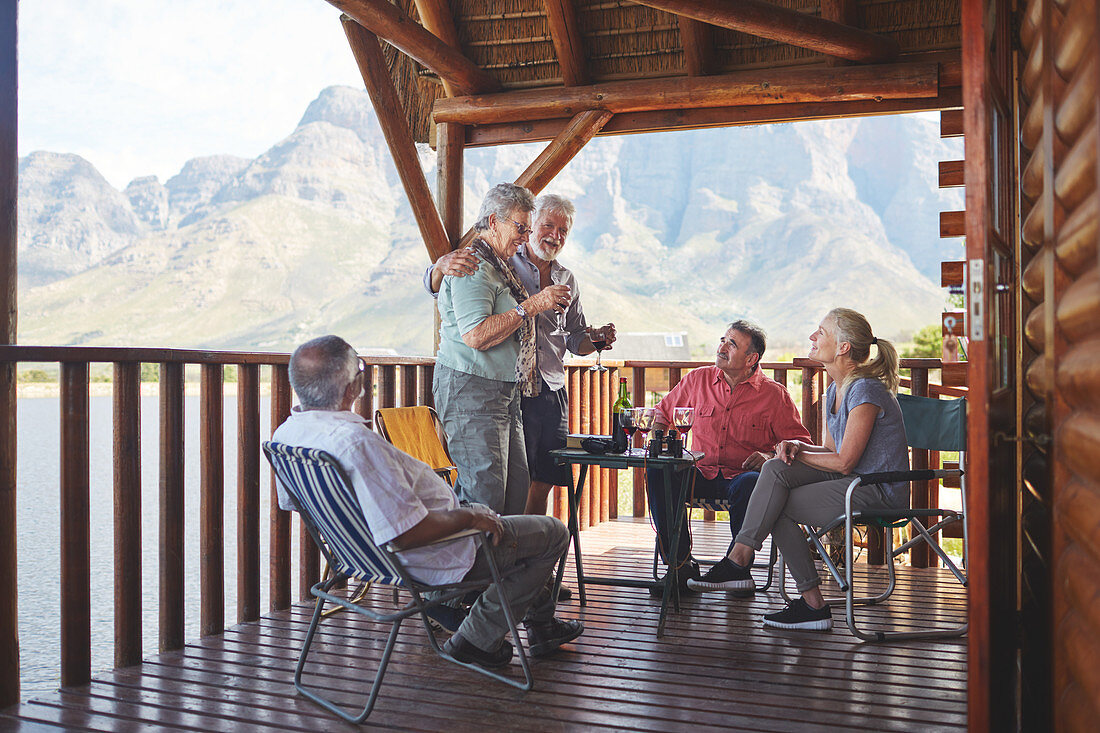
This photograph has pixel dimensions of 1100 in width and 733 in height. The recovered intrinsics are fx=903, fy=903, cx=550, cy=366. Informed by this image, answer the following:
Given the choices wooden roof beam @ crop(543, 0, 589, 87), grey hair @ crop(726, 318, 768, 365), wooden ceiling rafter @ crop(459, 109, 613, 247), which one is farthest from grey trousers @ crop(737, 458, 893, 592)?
wooden roof beam @ crop(543, 0, 589, 87)

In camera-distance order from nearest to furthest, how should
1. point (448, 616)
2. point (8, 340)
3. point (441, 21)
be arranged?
point (8, 340), point (448, 616), point (441, 21)

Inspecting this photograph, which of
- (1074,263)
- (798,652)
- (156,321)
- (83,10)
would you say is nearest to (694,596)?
(798,652)

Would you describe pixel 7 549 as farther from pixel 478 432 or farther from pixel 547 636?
pixel 547 636

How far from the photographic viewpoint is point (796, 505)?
135 inches

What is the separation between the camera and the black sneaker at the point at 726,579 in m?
3.70

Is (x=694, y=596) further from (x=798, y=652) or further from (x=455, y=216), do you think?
(x=455, y=216)

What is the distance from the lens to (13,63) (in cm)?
272

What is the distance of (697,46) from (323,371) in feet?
12.2

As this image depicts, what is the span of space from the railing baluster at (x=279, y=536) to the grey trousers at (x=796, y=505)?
6.06ft

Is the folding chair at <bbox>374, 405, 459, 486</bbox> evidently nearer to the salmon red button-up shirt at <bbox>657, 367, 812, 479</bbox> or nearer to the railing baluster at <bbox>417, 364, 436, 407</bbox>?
the railing baluster at <bbox>417, 364, 436, 407</bbox>

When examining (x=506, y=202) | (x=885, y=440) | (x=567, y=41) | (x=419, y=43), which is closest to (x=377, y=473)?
(x=506, y=202)

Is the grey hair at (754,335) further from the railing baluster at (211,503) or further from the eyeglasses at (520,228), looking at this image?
the railing baluster at (211,503)

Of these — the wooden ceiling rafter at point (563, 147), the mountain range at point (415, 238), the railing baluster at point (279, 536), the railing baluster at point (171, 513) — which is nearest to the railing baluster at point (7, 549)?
the railing baluster at point (171, 513)

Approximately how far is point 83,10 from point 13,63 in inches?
2736
